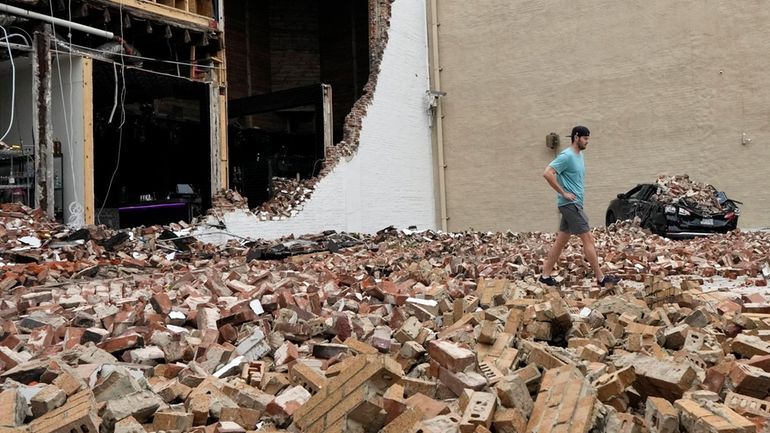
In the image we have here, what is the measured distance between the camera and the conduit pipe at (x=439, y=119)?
65.1 feet

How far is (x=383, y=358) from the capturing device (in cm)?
262

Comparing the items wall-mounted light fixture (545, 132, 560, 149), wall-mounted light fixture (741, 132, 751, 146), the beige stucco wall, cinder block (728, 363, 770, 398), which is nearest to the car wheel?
the beige stucco wall

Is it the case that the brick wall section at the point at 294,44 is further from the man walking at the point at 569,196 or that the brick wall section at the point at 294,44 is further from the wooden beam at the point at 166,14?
the man walking at the point at 569,196

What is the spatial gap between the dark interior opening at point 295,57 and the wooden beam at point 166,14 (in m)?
6.66

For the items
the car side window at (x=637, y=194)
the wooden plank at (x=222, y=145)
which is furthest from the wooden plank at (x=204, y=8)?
the car side window at (x=637, y=194)

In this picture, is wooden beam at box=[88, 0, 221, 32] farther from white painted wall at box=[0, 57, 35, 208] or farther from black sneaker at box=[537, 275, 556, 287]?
black sneaker at box=[537, 275, 556, 287]

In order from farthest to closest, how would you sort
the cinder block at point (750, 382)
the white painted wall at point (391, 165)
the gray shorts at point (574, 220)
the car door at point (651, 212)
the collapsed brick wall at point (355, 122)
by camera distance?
1. the white painted wall at point (391, 165)
2. the collapsed brick wall at point (355, 122)
3. the car door at point (651, 212)
4. the gray shorts at point (574, 220)
5. the cinder block at point (750, 382)

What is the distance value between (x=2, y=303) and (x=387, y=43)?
569 inches

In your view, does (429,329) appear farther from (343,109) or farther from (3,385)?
(343,109)

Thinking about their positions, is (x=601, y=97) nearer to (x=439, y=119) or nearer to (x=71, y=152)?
(x=439, y=119)

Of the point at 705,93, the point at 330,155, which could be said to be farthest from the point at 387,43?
the point at 705,93

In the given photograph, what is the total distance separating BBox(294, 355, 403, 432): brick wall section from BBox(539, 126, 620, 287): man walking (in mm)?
3922

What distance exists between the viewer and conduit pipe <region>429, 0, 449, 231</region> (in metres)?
19.8

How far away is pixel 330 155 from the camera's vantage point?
16.0 metres
